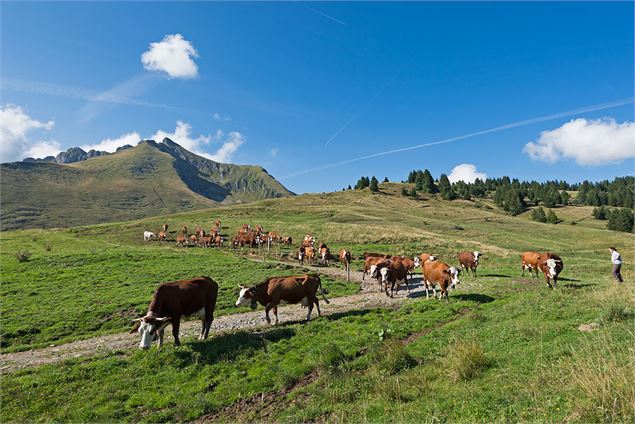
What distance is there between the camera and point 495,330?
1219 centimetres

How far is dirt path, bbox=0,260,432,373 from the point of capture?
46.2 feet

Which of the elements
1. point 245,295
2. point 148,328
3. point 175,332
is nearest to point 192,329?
point 245,295

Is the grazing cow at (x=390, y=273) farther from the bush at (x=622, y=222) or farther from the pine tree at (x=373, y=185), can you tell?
the pine tree at (x=373, y=185)

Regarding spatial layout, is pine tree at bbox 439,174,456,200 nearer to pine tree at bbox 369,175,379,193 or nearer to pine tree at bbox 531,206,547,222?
pine tree at bbox 369,175,379,193

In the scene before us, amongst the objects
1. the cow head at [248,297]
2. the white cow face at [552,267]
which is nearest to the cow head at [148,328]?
the cow head at [248,297]

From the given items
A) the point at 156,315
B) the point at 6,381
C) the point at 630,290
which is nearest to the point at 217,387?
the point at 156,315

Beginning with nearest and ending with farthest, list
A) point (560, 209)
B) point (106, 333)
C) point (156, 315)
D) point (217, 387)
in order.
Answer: point (217, 387), point (156, 315), point (106, 333), point (560, 209)

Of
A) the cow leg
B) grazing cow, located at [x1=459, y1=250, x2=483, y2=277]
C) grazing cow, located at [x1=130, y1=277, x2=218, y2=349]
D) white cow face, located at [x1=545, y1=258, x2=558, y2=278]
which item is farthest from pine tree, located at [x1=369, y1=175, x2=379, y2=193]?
the cow leg

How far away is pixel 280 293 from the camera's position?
16938 mm

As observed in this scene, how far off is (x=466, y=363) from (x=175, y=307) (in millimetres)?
11003

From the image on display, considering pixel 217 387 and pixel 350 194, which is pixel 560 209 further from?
pixel 217 387

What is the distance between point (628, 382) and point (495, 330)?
22.5 feet

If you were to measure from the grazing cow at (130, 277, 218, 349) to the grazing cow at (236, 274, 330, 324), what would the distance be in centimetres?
187

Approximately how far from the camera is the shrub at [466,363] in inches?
331
